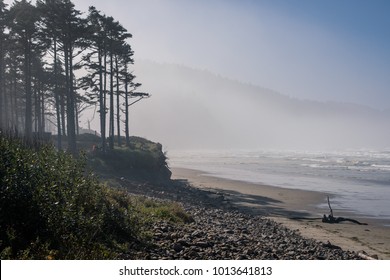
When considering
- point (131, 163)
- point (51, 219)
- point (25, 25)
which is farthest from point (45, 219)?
point (25, 25)

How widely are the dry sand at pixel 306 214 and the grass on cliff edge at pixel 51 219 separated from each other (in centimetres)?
944

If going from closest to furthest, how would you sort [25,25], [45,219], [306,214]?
[45,219], [306,214], [25,25]

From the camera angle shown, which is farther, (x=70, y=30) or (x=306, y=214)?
(x=70, y=30)

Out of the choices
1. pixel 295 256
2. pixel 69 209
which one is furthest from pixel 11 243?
pixel 295 256

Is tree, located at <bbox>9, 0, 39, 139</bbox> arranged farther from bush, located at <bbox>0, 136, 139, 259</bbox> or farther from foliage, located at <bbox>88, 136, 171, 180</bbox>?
bush, located at <bbox>0, 136, 139, 259</bbox>

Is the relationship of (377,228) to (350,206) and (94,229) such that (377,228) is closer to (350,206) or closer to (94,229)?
(350,206)

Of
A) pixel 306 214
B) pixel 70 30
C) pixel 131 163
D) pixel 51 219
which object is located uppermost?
pixel 70 30

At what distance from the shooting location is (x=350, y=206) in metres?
27.8

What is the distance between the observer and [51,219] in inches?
331

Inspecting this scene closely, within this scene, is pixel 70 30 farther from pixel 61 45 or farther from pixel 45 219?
pixel 45 219

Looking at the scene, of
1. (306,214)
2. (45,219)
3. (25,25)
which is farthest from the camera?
(25,25)

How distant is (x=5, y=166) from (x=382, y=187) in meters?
34.3

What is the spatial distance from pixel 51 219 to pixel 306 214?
743 inches

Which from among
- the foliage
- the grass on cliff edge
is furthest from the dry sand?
the grass on cliff edge
